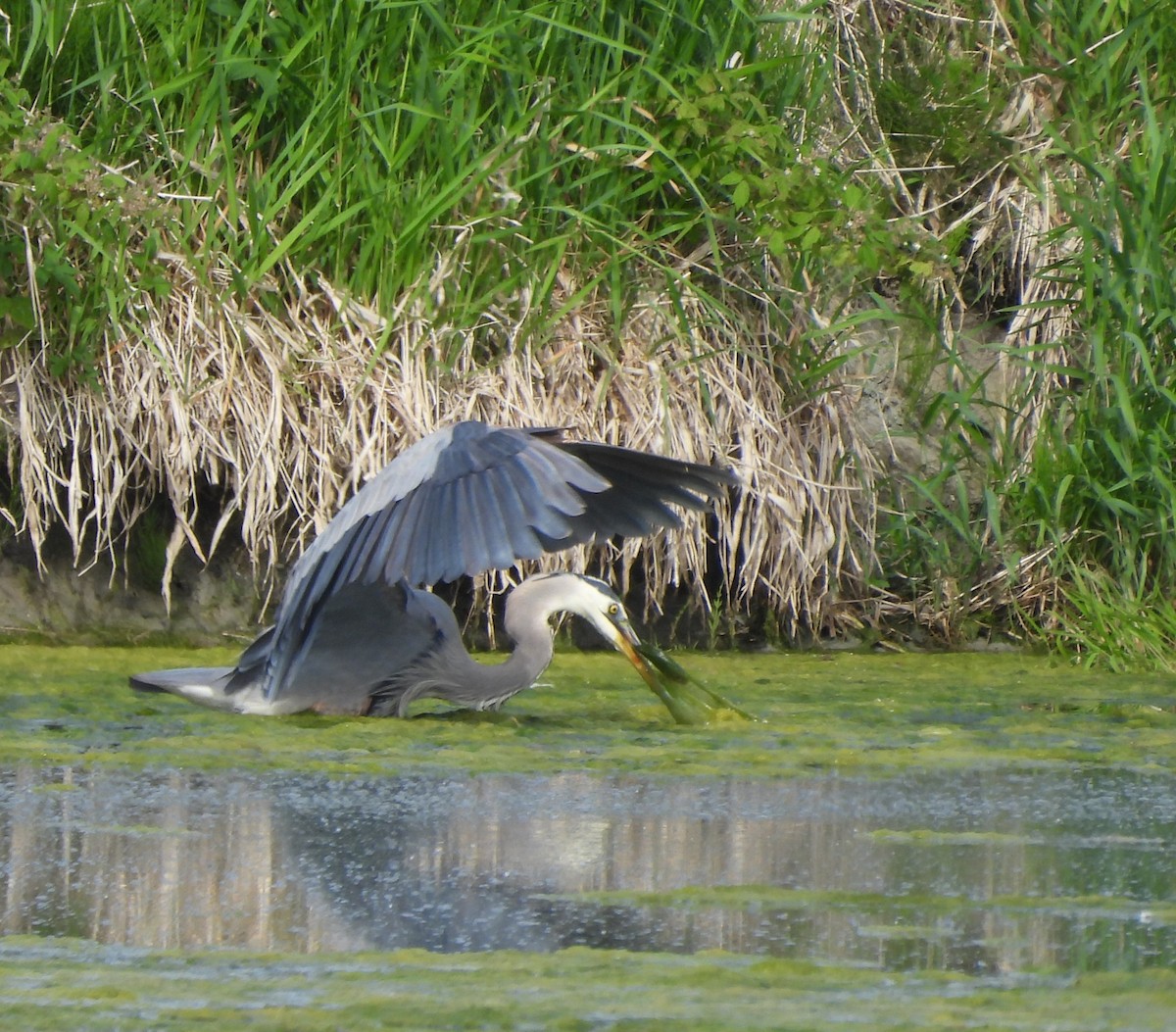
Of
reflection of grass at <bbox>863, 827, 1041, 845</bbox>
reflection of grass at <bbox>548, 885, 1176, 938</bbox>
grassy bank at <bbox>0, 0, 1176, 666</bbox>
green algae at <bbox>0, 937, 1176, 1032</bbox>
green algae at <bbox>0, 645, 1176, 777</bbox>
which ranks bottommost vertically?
green algae at <bbox>0, 937, 1176, 1032</bbox>

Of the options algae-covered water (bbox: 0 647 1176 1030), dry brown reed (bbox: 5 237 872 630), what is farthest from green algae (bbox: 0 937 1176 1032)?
dry brown reed (bbox: 5 237 872 630)

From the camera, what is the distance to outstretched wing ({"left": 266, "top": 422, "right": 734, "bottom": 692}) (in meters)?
3.55

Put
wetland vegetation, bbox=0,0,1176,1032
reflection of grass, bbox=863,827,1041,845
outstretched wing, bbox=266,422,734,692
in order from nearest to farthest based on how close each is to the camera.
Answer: reflection of grass, bbox=863,827,1041,845 < outstretched wing, bbox=266,422,734,692 < wetland vegetation, bbox=0,0,1176,1032

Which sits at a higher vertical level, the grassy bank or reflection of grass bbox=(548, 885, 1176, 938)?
the grassy bank

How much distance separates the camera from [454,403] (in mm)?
4809


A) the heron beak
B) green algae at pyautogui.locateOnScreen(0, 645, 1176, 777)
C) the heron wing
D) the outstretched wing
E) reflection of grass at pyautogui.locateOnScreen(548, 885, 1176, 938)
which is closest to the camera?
reflection of grass at pyautogui.locateOnScreen(548, 885, 1176, 938)

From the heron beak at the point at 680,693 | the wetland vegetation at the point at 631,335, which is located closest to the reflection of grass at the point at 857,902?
the wetland vegetation at the point at 631,335

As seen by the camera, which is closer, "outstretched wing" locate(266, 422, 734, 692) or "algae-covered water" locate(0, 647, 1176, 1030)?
"algae-covered water" locate(0, 647, 1176, 1030)

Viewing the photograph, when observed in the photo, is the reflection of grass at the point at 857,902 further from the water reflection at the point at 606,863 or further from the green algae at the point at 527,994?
the green algae at the point at 527,994

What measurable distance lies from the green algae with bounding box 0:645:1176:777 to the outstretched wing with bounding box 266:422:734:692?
10.8 inches

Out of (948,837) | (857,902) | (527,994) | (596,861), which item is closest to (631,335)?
(948,837)

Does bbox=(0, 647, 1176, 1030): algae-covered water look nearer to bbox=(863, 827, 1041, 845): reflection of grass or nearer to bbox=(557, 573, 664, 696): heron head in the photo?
bbox=(863, 827, 1041, 845): reflection of grass

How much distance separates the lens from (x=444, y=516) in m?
3.64

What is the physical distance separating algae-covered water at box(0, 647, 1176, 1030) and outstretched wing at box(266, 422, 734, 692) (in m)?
0.28
